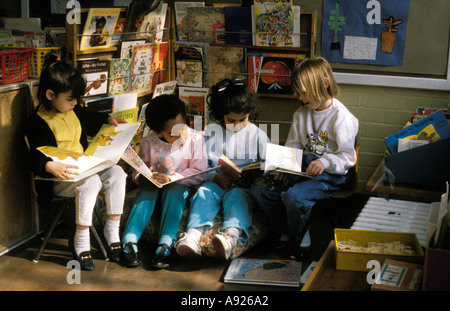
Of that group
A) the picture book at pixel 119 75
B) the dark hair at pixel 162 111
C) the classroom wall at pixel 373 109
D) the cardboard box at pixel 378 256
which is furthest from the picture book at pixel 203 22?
the cardboard box at pixel 378 256

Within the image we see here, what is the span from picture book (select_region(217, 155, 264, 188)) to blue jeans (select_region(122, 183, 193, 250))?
0.94 feet

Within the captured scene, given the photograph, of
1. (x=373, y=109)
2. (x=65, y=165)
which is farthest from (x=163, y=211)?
(x=373, y=109)

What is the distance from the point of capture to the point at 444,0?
3.60 m

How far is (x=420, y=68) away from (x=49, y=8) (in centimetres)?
347

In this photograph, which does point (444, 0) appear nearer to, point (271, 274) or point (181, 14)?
point (181, 14)

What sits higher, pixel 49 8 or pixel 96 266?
pixel 49 8

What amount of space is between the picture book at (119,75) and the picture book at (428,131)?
1.67 meters

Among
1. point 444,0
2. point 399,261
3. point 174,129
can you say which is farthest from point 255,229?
point 444,0

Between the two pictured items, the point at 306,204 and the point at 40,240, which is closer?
the point at 306,204

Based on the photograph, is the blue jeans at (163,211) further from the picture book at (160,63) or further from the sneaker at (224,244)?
the picture book at (160,63)

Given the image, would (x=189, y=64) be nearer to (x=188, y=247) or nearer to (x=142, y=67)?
(x=142, y=67)

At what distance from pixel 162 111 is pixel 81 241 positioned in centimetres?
82

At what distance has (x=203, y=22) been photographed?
A: 3.63 meters

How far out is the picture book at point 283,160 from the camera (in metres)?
2.86
